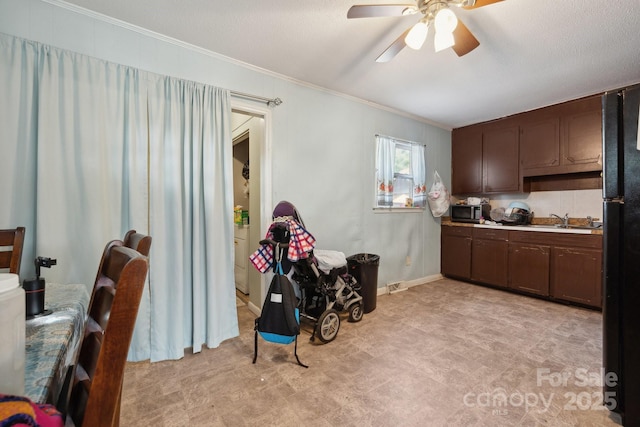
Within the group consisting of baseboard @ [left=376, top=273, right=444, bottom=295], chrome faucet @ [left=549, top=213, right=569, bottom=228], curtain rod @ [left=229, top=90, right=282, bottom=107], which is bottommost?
baseboard @ [left=376, top=273, right=444, bottom=295]

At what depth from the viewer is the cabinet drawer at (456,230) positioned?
4156mm

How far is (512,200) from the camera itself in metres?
4.20

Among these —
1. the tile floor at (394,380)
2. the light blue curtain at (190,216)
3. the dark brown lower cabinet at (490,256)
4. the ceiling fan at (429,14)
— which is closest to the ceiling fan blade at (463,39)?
the ceiling fan at (429,14)

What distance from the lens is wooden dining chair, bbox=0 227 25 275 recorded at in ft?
4.25

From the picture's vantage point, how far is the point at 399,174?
3.96 m

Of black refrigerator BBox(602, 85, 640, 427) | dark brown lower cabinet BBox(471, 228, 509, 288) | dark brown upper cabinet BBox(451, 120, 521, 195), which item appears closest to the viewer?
black refrigerator BBox(602, 85, 640, 427)

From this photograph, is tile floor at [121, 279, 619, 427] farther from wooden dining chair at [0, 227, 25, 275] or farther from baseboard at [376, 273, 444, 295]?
wooden dining chair at [0, 227, 25, 275]

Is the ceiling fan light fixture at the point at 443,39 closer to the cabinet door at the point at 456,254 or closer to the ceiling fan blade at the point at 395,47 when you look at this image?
the ceiling fan blade at the point at 395,47

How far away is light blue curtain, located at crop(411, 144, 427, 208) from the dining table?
395 centimetres

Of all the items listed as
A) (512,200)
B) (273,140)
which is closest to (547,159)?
(512,200)

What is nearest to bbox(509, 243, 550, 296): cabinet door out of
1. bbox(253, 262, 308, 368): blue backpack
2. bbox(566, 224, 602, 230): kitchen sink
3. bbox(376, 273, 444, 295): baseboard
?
bbox(566, 224, 602, 230): kitchen sink

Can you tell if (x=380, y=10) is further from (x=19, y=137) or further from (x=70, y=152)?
(x=19, y=137)

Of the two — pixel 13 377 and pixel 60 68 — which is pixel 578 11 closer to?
pixel 13 377

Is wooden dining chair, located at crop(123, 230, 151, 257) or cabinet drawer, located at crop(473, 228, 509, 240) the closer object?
wooden dining chair, located at crop(123, 230, 151, 257)
